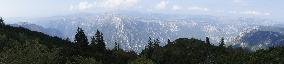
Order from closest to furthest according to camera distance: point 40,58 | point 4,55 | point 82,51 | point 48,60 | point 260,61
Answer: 1. point 4,55
2. point 40,58
3. point 48,60
4. point 82,51
5. point 260,61

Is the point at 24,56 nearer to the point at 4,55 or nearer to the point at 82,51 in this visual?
the point at 4,55

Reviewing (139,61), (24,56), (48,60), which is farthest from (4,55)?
(139,61)

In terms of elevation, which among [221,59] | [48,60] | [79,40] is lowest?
[221,59]

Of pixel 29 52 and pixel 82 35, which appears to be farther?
pixel 82 35

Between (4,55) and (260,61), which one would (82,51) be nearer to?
(260,61)

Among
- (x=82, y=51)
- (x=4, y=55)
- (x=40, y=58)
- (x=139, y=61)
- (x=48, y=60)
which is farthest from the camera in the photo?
(x=82, y=51)

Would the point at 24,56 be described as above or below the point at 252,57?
above

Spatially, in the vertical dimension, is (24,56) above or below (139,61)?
above

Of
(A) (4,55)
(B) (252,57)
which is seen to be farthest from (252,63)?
(A) (4,55)

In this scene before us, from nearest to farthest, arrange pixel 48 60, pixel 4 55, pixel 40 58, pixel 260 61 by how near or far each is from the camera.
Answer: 1. pixel 4 55
2. pixel 40 58
3. pixel 48 60
4. pixel 260 61
